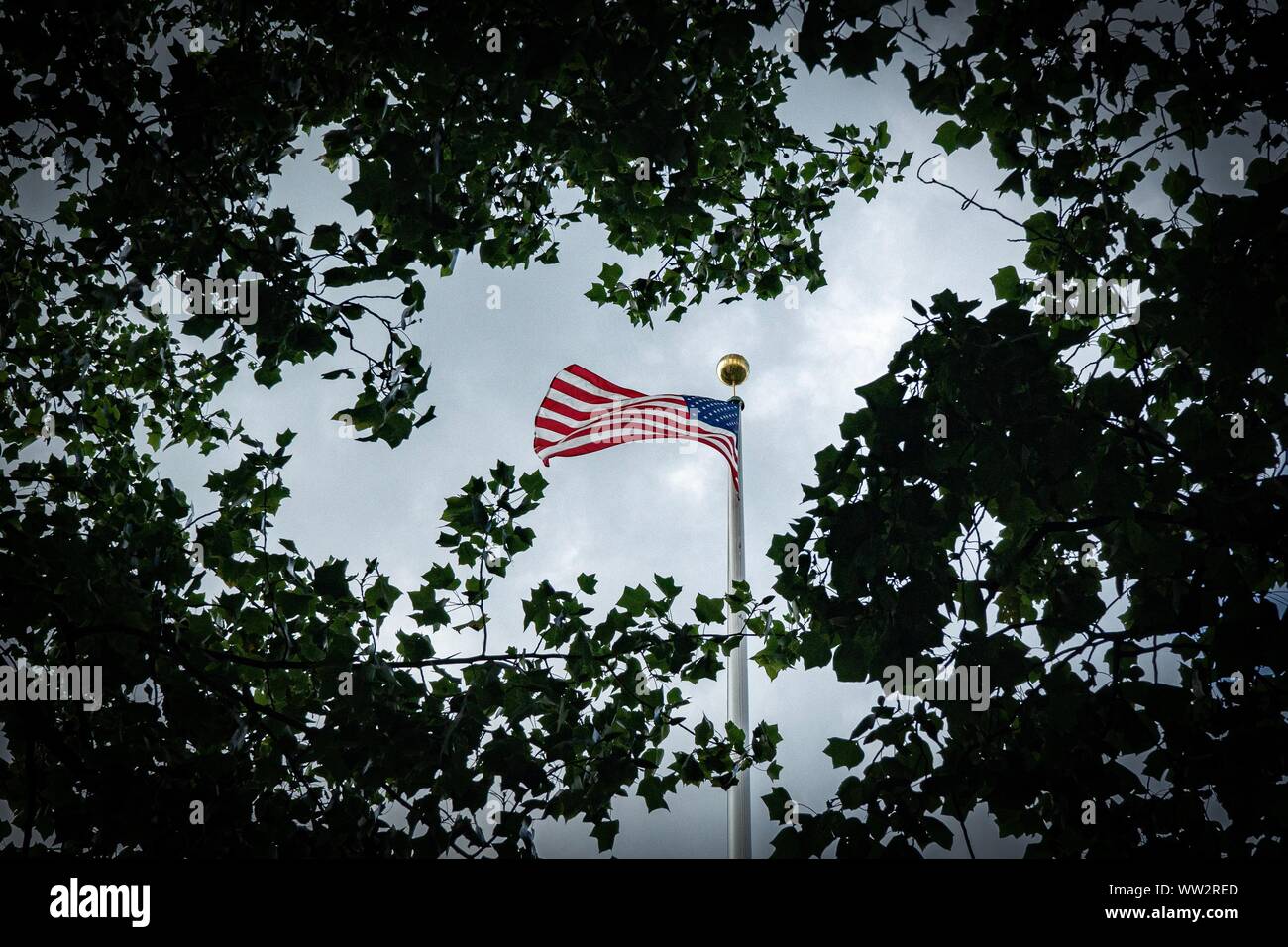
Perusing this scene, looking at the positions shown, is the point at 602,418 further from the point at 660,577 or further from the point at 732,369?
the point at 660,577

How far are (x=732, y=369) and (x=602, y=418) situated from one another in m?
4.06

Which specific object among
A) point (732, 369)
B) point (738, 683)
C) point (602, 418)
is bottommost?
point (738, 683)

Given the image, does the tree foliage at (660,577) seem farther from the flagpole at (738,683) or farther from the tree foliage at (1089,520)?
the flagpole at (738,683)

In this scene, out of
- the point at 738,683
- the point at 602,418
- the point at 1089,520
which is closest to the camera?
the point at 1089,520

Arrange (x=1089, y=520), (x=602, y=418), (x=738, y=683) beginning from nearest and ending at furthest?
(x=1089, y=520)
(x=738, y=683)
(x=602, y=418)

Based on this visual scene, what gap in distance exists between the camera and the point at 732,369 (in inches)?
Result: 526

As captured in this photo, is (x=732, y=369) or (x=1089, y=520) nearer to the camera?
(x=1089, y=520)

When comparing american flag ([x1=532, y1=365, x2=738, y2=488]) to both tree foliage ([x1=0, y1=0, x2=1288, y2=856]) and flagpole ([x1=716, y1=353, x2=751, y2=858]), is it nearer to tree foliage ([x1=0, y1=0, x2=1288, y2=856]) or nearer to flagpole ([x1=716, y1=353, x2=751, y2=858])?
flagpole ([x1=716, y1=353, x2=751, y2=858])

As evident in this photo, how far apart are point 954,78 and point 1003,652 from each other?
8.90 ft

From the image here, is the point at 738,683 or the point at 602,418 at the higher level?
the point at 602,418

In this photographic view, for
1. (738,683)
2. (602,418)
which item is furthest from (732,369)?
(738,683)

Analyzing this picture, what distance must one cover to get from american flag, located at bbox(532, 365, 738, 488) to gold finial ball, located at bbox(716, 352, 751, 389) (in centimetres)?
286

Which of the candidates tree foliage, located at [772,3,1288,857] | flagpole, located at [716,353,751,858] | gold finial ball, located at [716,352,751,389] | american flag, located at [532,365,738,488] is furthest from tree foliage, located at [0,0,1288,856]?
gold finial ball, located at [716,352,751,389]
